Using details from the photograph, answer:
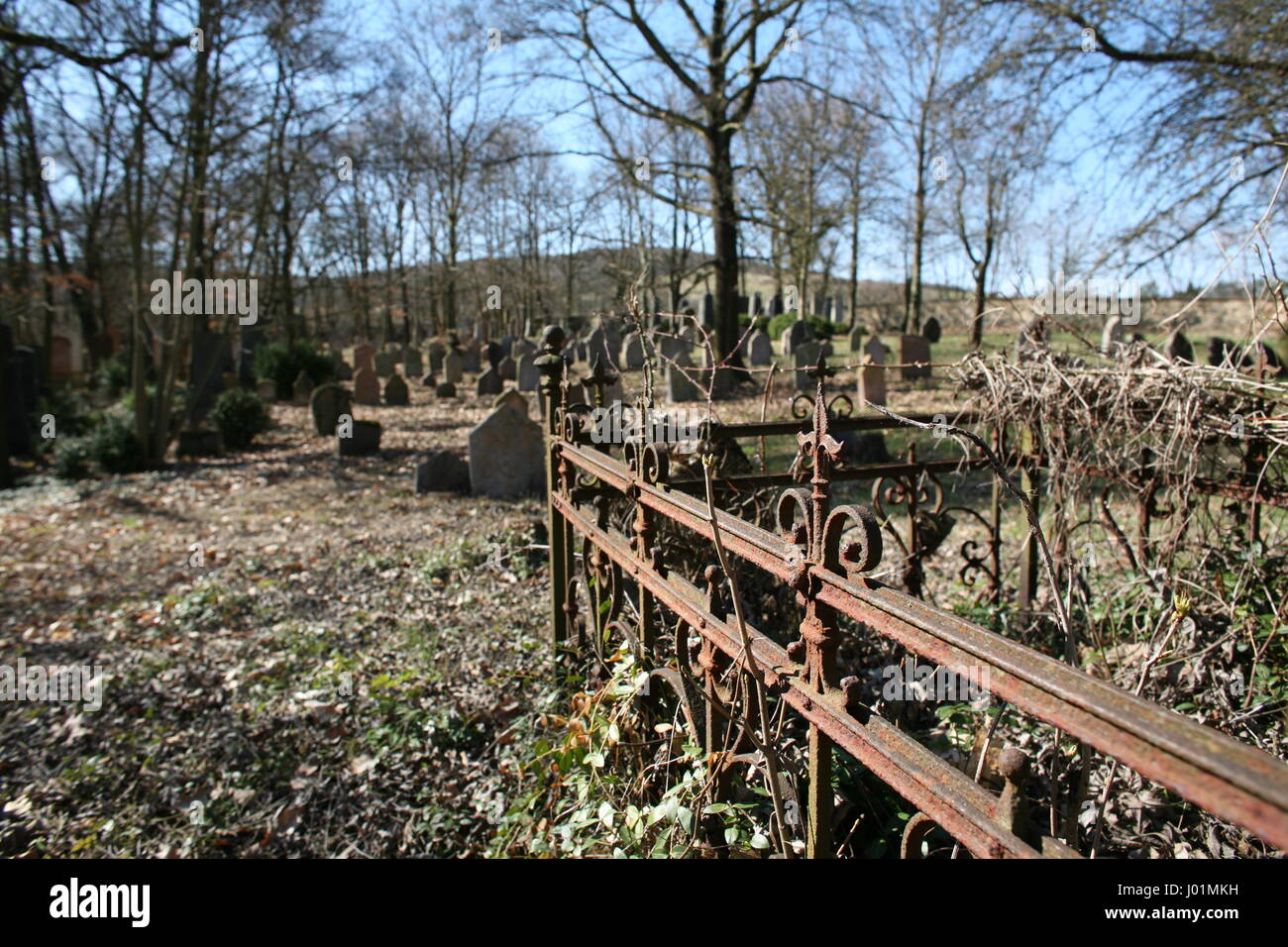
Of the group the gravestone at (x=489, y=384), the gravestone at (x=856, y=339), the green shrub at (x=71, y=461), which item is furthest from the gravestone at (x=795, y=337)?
the green shrub at (x=71, y=461)

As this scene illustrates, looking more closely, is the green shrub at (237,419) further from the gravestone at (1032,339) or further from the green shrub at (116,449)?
the gravestone at (1032,339)

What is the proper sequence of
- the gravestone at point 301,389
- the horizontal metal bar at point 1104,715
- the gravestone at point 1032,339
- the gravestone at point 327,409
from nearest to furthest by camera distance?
the horizontal metal bar at point 1104,715 → the gravestone at point 1032,339 → the gravestone at point 327,409 → the gravestone at point 301,389

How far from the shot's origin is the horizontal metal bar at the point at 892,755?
1.23 metres

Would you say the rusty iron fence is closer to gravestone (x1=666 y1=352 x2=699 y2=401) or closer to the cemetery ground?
the cemetery ground

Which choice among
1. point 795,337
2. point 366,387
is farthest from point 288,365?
point 795,337

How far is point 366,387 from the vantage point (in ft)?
57.5

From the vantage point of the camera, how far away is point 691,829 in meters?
2.32

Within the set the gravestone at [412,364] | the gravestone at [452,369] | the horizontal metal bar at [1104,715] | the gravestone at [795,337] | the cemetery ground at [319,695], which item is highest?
the gravestone at [795,337]

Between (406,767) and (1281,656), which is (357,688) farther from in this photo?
(1281,656)

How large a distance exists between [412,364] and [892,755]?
78.3 feet

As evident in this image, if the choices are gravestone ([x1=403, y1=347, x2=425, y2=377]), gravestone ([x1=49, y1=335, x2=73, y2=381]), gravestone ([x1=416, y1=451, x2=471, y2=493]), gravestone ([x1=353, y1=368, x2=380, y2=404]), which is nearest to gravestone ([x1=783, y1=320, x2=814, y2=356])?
gravestone ([x1=403, y1=347, x2=425, y2=377])

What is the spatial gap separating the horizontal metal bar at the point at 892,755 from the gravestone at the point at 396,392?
16449 millimetres

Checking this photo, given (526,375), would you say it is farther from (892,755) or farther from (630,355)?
(892,755)
